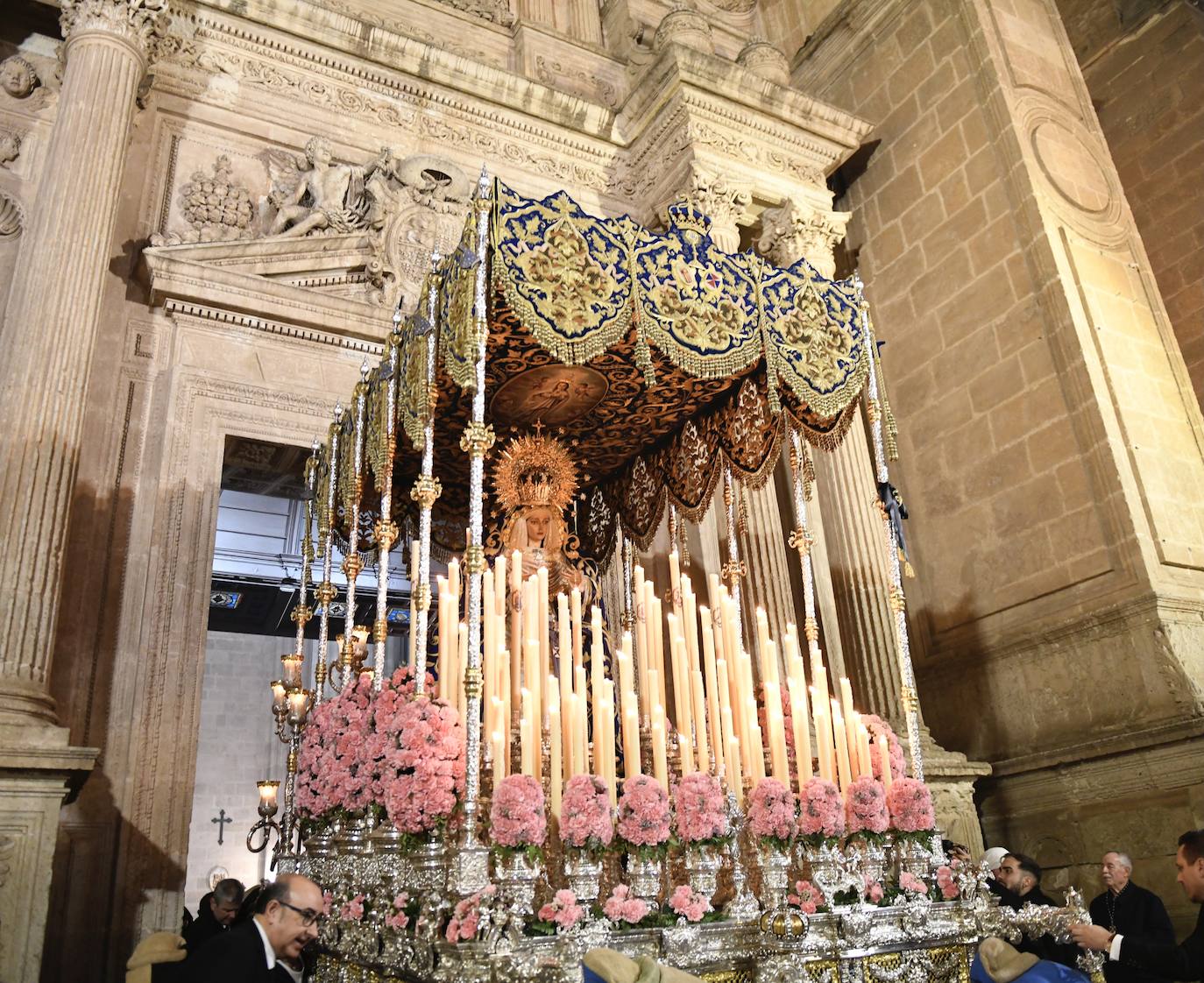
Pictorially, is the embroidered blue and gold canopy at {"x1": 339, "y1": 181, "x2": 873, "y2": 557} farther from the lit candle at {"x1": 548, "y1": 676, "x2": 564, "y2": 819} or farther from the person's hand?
the person's hand

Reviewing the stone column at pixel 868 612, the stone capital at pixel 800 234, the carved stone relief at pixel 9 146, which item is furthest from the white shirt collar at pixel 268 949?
the stone capital at pixel 800 234

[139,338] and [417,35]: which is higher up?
[417,35]

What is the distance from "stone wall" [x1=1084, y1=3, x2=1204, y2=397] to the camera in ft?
35.4

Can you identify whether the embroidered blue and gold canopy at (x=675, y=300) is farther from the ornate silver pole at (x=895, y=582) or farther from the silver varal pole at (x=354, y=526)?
the silver varal pole at (x=354, y=526)

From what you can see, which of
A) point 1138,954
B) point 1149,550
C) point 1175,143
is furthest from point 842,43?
point 1138,954

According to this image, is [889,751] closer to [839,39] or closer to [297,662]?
[297,662]

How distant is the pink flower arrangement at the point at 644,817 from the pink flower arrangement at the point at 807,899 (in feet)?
2.32

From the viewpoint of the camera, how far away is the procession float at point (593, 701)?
12.3ft

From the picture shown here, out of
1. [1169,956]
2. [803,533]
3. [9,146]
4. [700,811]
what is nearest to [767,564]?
[803,533]

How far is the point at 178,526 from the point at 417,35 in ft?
15.5

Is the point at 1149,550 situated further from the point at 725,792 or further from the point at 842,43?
the point at 842,43

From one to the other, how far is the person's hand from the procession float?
23 cm

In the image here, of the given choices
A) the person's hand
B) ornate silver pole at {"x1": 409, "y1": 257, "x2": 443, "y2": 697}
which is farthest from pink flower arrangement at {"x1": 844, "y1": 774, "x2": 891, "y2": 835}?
ornate silver pole at {"x1": 409, "y1": 257, "x2": 443, "y2": 697}

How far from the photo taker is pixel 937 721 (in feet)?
27.3
